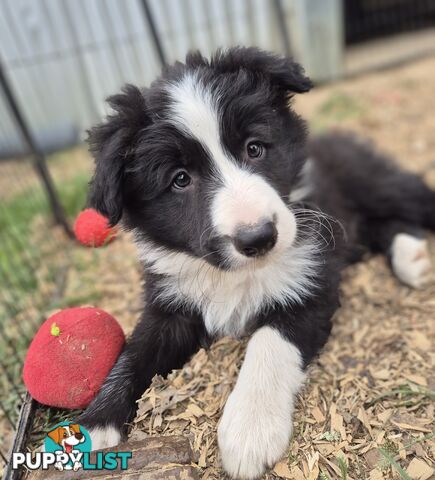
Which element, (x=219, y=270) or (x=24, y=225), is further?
(x=24, y=225)

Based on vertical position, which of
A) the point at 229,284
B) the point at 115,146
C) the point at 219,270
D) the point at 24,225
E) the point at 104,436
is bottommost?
the point at 24,225

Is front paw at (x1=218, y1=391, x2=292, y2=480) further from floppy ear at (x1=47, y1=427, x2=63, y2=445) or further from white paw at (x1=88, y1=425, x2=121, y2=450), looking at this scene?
floppy ear at (x1=47, y1=427, x2=63, y2=445)

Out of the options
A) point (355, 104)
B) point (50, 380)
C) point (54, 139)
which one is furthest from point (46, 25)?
point (50, 380)

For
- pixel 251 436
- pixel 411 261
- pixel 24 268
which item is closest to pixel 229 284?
pixel 251 436

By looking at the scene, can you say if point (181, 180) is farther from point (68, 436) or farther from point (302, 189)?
point (68, 436)

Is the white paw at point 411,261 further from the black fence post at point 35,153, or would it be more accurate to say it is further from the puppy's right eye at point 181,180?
the black fence post at point 35,153

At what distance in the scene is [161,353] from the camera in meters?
2.65

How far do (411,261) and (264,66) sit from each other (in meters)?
1.66

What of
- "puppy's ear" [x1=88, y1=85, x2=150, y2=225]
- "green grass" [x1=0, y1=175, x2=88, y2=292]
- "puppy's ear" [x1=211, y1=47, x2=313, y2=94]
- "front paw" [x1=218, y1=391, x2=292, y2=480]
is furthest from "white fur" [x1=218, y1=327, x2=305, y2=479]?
"green grass" [x1=0, y1=175, x2=88, y2=292]

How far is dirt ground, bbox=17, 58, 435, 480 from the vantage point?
6.93 feet

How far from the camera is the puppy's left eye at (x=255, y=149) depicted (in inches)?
97.0

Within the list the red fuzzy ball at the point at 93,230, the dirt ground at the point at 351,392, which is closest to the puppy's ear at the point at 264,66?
the red fuzzy ball at the point at 93,230

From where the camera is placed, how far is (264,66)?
2.59 m

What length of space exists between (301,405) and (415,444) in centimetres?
51
